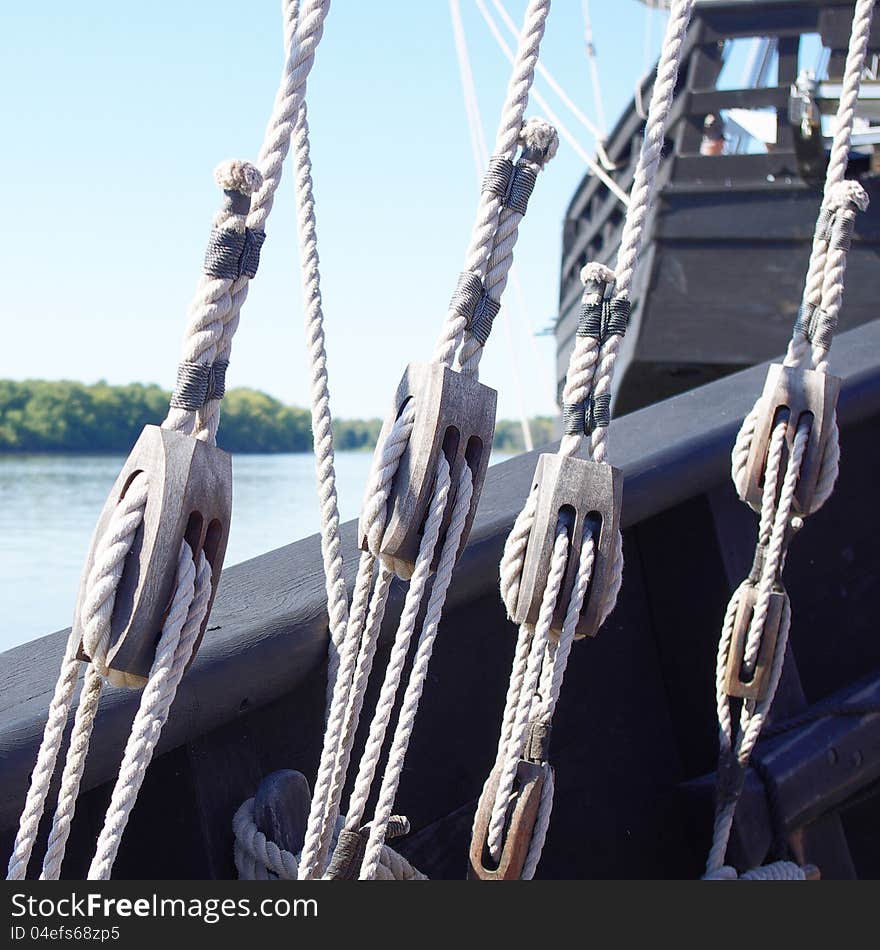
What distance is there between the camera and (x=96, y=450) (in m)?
28.7

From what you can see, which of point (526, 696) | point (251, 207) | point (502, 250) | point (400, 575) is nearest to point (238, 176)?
point (251, 207)

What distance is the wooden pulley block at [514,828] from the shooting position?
125cm

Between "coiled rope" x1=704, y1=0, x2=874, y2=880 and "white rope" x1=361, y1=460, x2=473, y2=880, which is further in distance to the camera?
"coiled rope" x1=704, y1=0, x2=874, y2=880

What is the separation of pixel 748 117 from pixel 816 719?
4098 millimetres

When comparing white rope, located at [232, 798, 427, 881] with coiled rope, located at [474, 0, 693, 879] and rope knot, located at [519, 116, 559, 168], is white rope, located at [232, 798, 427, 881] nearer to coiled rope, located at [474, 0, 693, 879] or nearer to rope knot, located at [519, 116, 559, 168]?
coiled rope, located at [474, 0, 693, 879]

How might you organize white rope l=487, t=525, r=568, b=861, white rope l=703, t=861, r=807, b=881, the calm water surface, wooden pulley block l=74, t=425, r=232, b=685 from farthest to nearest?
the calm water surface < white rope l=703, t=861, r=807, b=881 < white rope l=487, t=525, r=568, b=861 < wooden pulley block l=74, t=425, r=232, b=685

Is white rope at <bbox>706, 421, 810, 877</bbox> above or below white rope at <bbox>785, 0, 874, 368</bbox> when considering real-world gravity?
below

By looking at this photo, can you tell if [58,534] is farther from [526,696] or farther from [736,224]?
[526,696]

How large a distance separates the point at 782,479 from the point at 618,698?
0.48 metres

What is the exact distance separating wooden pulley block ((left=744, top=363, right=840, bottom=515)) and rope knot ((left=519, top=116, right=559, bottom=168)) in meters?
0.66

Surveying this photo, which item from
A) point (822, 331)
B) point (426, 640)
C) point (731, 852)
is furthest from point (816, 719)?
point (426, 640)

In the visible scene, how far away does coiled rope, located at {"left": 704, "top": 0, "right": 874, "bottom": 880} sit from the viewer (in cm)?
167

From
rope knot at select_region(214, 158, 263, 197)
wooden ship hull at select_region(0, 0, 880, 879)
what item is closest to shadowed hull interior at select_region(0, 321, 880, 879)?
wooden ship hull at select_region(0, 0, 880, 879)

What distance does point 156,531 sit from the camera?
96cm
